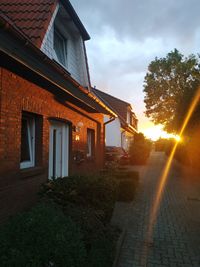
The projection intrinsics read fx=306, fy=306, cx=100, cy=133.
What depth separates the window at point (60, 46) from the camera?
9.34 m

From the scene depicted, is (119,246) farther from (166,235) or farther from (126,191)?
(126,191)

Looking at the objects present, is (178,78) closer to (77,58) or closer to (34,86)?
(77,58)

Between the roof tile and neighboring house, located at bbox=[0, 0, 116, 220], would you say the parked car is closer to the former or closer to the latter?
neighboring house, located at bbox=[0, 0, 116, 220]

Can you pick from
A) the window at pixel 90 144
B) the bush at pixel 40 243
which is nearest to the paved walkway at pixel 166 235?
the bush at pixel 40 243

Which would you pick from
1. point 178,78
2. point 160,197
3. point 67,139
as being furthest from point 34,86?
point 178,78

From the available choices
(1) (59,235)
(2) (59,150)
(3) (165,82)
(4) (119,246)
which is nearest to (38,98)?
(2) (59,150)

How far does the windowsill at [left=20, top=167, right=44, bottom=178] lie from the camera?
224 inches

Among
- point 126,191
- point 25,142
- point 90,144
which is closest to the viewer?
point 25,142

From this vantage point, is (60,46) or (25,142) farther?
(60,46)

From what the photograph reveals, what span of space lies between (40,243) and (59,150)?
5533mm

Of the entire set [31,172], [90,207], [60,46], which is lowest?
[90,207]

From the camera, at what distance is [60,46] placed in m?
9.77

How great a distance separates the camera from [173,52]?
35844mm

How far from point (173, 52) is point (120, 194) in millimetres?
29627
